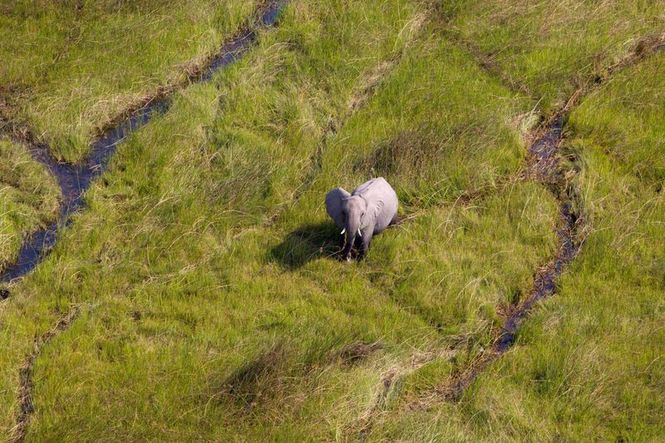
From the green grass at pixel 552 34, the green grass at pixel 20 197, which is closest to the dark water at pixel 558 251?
the green grass at pixel 552 34

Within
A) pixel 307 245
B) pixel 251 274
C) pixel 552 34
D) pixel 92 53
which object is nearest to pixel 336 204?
pixel 307 245

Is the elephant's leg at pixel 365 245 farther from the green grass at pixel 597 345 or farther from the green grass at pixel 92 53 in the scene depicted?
the green grass at pixel 92 53

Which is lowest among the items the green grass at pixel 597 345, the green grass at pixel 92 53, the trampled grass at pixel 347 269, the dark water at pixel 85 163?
the green grass at pixel 597 345

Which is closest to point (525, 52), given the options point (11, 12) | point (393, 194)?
point (393, 194)

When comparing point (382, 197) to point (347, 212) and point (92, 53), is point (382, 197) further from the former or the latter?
point (92, 53)

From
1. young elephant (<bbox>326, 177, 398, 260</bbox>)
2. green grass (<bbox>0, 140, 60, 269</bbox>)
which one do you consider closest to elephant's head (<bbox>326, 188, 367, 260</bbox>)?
young elephant (<bbox>326, 177, 398, 260</bbox>)

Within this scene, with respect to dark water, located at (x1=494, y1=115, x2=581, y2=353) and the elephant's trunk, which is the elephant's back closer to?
the elephant's trunk
